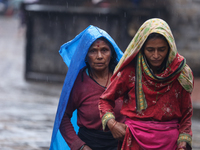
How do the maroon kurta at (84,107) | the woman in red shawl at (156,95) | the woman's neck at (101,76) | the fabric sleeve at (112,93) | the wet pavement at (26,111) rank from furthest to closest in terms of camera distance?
the wet pavement at (26,111), the woman's neck at (101,76), the maroon kurta at (84,107), the fabric sleeve at (112,93), the woman in red shawl at (156,95)

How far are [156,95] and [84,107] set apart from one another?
27.9 inches

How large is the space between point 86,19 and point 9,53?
7.33 m

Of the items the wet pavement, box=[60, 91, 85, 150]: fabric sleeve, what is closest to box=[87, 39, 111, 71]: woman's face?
box=[60, 91, 85, 150]: fabric sleeve

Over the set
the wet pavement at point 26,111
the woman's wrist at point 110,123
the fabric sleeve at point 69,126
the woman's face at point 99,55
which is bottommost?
the wet pavement at point 26,111

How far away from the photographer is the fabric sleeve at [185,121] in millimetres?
2523

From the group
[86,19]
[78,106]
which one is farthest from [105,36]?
[86,19]

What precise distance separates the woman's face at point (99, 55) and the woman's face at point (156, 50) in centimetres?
61

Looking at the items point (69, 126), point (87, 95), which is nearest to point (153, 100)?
point (87, 95)

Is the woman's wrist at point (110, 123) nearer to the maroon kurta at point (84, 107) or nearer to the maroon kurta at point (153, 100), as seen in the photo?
the maroon kurta at point (153, 100)

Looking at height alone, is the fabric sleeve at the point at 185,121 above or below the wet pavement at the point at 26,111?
above

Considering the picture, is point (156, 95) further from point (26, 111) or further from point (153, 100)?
point (26, 111)

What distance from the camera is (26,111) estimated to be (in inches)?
301

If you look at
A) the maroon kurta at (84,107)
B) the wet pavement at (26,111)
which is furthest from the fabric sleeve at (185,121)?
the wet pavement at (26,111)

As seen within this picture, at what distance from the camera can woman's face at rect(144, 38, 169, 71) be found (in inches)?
98.0
